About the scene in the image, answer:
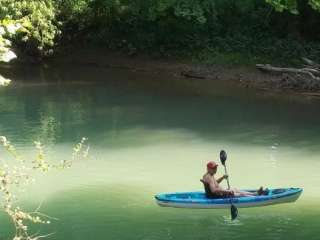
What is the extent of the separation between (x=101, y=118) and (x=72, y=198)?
24.4 ft

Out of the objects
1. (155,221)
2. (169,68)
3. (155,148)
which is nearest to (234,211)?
(155,221)

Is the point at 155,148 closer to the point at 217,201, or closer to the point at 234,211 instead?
the point at 217,201

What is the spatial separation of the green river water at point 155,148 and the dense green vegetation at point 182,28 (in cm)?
262

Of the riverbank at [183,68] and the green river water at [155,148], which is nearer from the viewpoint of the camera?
the green river water at [155,148]

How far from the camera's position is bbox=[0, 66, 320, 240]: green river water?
1020 centimetres

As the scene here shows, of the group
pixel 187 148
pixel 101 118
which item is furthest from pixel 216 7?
pixel 187 148

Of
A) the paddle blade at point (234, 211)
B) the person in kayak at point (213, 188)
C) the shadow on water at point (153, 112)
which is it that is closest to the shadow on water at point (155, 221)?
the paddle blade at point (234, 211)

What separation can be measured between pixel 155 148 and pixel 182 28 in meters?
14.5

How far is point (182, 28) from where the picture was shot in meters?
28.8

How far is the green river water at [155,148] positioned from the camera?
33.5ft

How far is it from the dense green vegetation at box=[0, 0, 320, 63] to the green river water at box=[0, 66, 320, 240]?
262 centimetres

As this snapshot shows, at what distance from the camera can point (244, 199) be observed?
1056 centimetres

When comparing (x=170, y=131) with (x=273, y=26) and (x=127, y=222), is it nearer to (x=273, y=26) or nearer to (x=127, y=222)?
(x=127, y=222)

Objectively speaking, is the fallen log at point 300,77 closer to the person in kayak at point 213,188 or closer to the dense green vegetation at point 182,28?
the dense green vegetation at point 182,28
